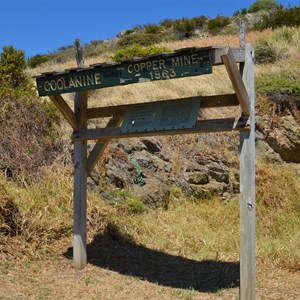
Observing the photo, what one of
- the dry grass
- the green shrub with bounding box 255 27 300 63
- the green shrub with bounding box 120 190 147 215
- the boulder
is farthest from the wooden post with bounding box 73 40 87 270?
the green shrub with bounding box 255 27 300 63

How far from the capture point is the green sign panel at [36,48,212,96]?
19.1ft

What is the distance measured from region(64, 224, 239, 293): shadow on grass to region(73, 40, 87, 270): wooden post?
33 centimetres

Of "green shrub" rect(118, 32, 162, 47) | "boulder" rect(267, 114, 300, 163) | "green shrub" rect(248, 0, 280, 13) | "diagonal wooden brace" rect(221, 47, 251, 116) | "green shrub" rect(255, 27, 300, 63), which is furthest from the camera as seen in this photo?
"green shrub" rect(248, 0, 280, 13)

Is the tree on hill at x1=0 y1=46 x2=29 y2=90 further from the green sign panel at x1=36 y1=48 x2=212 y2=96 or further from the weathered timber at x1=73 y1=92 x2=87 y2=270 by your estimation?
the green sign panel at x1=36 y1=48 x2=212 y2=96

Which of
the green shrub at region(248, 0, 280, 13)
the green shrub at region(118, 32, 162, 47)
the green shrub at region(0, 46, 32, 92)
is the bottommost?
the green shrub at region(0, 46, 32, 92)

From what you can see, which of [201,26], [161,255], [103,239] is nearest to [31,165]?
[103,239]

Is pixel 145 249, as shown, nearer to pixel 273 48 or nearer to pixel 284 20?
pixel 273 48

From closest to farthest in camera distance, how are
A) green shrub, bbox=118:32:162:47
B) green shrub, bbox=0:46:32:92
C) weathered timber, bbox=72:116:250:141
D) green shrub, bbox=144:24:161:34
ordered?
1. weathered timber, bbox=72:116:250:141
2. green shrub, bbox=0:46:32:92
3. green shrub, bbox=118:32:162:47
4. green shrub, bbox=144:24:161:34

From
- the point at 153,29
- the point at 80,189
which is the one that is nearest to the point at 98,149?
the point at 80,189

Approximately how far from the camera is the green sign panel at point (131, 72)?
19.1 ft

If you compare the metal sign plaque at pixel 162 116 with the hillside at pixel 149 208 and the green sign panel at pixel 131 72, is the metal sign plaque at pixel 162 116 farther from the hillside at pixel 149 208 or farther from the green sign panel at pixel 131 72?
the hillside at pixel 149 208

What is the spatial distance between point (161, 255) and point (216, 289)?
1728 millimetres

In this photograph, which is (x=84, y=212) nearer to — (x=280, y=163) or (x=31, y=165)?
(x=31, y=165)

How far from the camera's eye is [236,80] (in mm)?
5895
